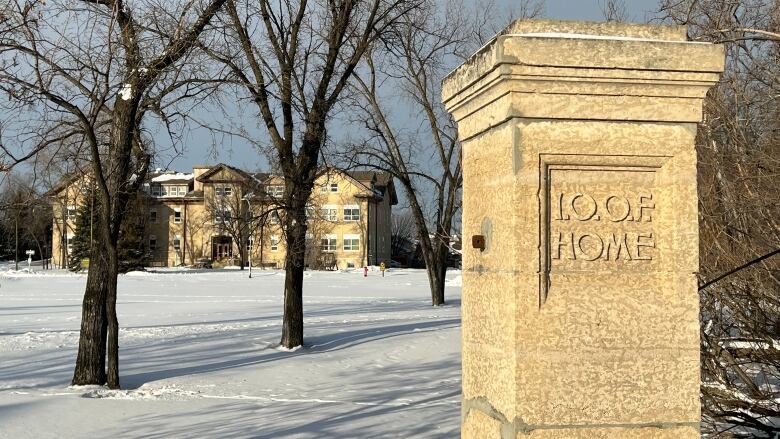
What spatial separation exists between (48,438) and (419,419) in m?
4.10

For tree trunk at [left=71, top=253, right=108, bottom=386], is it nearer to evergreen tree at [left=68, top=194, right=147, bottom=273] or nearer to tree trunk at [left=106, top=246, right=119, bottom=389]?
tree trunk at [left=106, top=246, right=119, bottom=389]

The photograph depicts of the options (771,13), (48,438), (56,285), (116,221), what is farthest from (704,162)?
(56,285)

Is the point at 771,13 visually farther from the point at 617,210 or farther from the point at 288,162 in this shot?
the point at 288,162

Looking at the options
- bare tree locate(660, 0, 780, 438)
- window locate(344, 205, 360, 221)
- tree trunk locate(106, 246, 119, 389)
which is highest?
window locate(344, 205, 360, 221)

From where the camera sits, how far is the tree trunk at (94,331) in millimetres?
11320

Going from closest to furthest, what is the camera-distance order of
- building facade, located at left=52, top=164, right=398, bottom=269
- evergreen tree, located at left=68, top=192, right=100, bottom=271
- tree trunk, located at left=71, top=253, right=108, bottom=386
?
tree trunk, located at left=71, top=253, right=108, bottom=386 → evergreen tree, located at left=68, top=192, right=100, bottom=271 → building facade, located at left=52, top=164, right=398, bottom=269

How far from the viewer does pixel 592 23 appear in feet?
8.63

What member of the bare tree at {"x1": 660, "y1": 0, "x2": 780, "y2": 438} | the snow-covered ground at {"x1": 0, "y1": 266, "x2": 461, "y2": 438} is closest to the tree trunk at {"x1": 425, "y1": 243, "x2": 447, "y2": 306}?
the snow-covered ground at {"x1": 0, "y1": 266, "x2": 461, "y2": 438}

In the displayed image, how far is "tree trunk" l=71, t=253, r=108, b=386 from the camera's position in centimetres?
1132

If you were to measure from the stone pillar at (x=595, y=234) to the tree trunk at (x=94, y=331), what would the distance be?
32.9 feet

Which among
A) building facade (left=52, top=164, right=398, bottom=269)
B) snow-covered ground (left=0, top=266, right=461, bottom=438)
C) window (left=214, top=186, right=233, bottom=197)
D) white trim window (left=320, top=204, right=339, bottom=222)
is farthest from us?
white trim window (left=320, top=204, right=339, bottom=222)

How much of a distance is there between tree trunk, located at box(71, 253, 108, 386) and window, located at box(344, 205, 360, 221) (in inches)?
2251

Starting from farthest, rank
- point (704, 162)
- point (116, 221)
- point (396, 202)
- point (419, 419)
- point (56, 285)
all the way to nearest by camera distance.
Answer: point (396, 202)
point (56, 285)
point (116, 221)
point (419, 419)
point (704, 162)

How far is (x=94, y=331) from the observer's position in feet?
37.5
